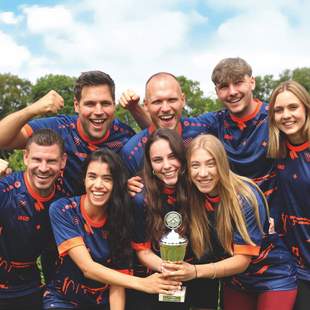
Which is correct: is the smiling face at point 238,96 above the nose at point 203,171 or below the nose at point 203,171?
above

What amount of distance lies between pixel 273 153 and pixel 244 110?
28.0 inches

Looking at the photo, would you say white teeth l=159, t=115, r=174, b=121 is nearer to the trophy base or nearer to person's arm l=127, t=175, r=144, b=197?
person's arm l=127, t=175, r=144, b=197

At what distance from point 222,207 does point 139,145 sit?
3.68ft

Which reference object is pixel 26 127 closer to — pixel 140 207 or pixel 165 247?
pixel 140 207

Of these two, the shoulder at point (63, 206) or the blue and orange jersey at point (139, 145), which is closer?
the shoulder at point (63, 206)

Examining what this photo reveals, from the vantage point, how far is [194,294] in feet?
16.2

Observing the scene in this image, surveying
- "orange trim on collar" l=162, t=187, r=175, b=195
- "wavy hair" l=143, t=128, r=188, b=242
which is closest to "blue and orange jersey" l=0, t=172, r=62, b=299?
"wavy hair" l=143, t=128, r=188, b=242

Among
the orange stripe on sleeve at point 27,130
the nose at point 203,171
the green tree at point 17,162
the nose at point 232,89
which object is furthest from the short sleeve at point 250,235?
the green tree at point 17,162

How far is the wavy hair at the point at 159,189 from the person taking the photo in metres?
4.43

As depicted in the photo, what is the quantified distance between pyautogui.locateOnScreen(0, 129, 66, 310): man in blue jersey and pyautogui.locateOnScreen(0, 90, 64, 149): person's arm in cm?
21

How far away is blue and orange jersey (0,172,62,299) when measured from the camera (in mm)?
4637

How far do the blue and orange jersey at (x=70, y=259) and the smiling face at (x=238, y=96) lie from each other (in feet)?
6.09

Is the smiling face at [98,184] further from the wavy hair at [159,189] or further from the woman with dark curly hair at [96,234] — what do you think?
the wavy hair at [159,189]

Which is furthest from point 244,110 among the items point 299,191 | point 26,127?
point 26,127
